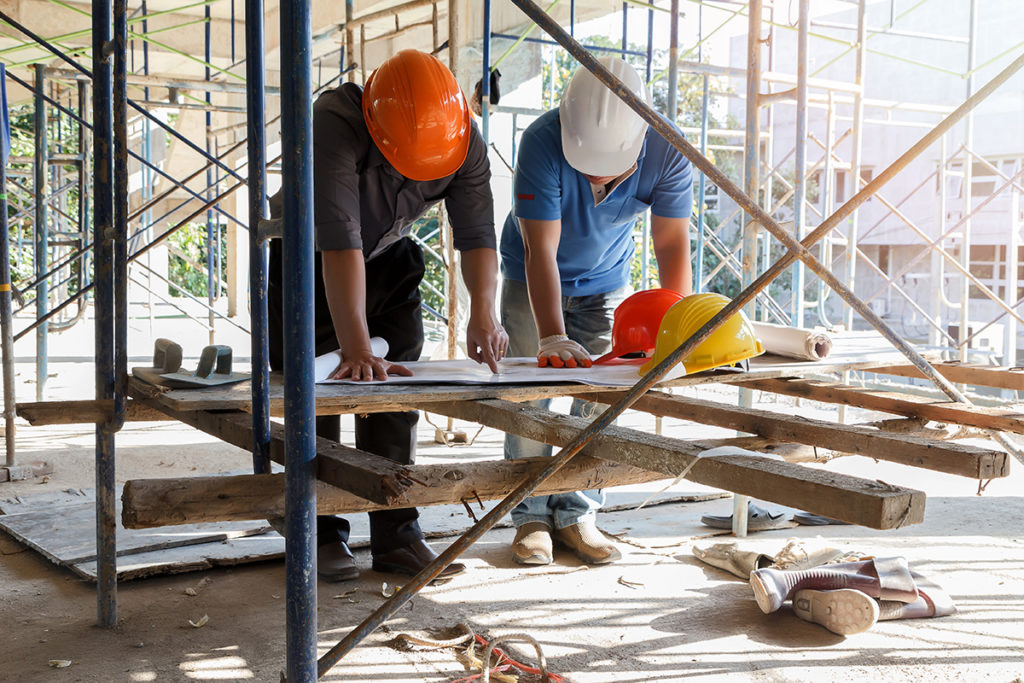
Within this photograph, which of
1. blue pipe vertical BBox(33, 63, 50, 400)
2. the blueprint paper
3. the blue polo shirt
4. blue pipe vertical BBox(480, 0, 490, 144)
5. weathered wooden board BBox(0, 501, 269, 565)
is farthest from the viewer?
blue pipe vertical BBox(33, 63, 50, 400)

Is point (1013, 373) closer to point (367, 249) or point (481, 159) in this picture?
point (481, 159)

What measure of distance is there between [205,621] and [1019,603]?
295cm

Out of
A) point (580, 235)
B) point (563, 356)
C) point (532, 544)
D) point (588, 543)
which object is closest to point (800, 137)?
point (580, 235)

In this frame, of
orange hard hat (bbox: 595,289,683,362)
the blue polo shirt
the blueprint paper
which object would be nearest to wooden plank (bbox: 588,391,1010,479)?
the blueprint paper

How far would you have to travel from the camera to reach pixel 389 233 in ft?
11.2

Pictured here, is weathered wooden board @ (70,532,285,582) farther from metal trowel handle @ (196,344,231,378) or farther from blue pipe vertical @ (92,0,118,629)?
metal trowel handle @ (196,344,231,378)

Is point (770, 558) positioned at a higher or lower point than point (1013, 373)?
lower

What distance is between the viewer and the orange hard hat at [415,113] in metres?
2.94

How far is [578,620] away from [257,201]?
1915 millimetres

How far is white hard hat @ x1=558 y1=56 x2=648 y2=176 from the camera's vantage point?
332 cm

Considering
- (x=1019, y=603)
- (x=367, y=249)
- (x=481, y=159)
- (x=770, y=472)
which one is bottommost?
(x=1019, y=603)

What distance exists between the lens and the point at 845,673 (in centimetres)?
287

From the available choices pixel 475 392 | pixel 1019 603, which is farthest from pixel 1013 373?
pixel 475 392

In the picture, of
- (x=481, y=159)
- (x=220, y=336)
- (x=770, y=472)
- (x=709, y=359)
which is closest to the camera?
(x=770, y=472)
